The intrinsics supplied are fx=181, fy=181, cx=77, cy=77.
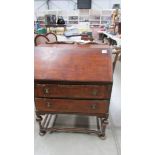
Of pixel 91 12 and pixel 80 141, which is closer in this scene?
pixel 80 141

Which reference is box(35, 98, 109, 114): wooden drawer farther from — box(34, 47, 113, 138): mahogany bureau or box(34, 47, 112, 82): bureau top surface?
box(34, 47, 112, 82): bureau top surface

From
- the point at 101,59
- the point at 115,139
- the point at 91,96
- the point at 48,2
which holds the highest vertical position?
the point at 48,2

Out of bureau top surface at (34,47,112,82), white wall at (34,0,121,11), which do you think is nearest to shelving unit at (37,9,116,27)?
white wall at (34,0,121,11)

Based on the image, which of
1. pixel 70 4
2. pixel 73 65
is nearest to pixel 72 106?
pixel 73 65

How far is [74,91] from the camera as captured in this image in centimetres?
159

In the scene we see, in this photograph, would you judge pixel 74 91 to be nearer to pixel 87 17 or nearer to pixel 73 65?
pixel 73 65

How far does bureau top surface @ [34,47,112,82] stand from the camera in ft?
5.08
